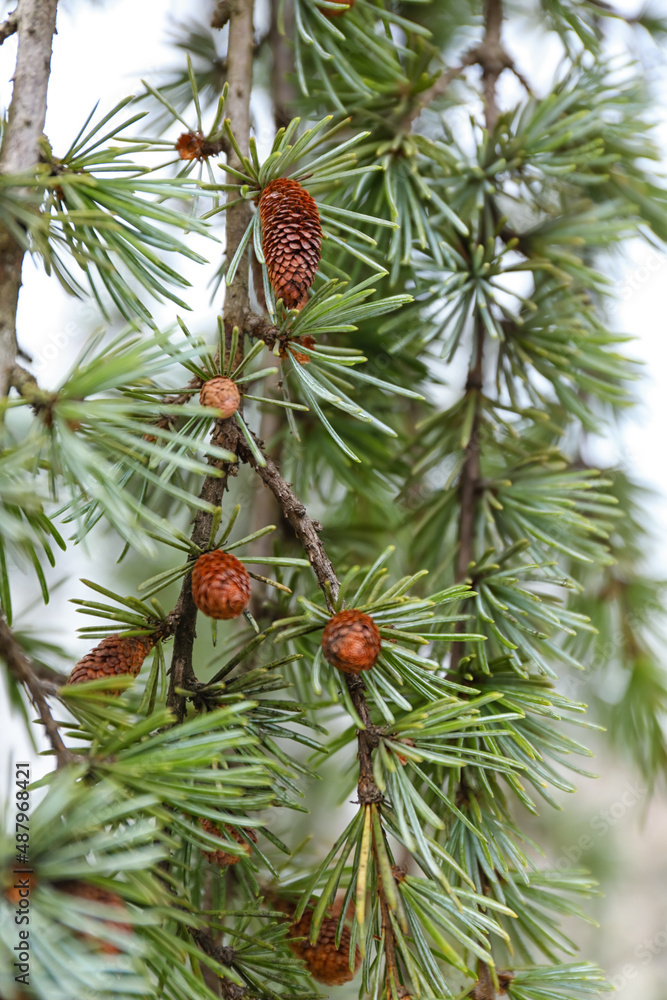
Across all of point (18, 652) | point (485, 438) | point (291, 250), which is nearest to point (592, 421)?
point (485, 438)

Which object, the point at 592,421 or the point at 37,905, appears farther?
the point at 592,421

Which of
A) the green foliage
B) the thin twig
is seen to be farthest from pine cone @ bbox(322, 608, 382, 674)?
the thin twig

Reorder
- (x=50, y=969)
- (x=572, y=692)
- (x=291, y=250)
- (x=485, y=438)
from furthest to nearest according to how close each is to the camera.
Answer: (x=572, y=692)
(x=485, y=438)
(x=291, y=250)
(x=50, y=969)

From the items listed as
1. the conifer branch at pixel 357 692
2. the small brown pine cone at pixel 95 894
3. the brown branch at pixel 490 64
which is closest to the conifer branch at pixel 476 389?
the brown branch at pixel 490 64

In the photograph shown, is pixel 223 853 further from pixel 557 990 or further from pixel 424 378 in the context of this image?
pixel 424 378

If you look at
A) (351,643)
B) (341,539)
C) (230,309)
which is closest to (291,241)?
(230,309)

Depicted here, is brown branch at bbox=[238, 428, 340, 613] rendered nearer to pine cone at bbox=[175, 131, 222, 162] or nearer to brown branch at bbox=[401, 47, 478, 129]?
pine cone at bbox=[175, 131, 222, 162]
